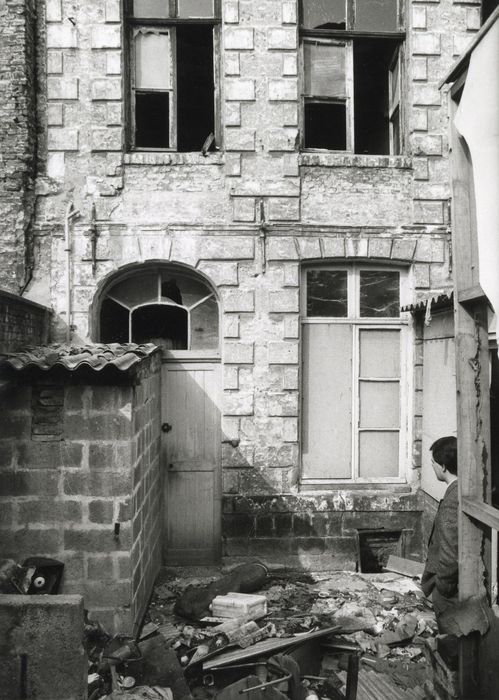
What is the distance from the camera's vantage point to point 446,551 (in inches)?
178

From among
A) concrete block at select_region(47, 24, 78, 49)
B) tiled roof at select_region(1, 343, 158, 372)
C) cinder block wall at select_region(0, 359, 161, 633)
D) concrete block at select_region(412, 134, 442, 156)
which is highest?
concrete block at select_region(47, 24, 78, 49)

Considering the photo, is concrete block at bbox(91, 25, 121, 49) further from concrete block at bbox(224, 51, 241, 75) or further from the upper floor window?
the upper floor window

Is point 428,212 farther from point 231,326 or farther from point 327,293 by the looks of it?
point 231,326

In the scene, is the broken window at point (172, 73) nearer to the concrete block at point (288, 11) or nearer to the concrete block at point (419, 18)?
the concrete block at point (288, 11)

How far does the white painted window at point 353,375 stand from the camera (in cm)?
796

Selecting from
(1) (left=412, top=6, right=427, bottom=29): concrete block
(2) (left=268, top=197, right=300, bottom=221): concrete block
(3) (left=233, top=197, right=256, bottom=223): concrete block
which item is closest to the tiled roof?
(3) (left=233, top=197, right=256, bottom=223): concrete block

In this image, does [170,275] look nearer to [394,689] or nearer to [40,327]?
[40,327]

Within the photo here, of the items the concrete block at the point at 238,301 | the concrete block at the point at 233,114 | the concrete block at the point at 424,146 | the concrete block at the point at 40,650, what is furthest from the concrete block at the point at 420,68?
the concrete block at the point at 40,650

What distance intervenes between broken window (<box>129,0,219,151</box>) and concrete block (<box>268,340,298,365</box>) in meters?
2.93

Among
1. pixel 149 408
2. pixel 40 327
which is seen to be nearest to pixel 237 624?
pixel 149 408

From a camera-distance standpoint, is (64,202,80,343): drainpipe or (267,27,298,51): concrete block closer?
(64,202,80,343): drainpipe

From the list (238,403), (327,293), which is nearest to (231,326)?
(238,403)

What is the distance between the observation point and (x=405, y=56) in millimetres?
8062

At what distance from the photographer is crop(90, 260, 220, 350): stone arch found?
26.2ft
